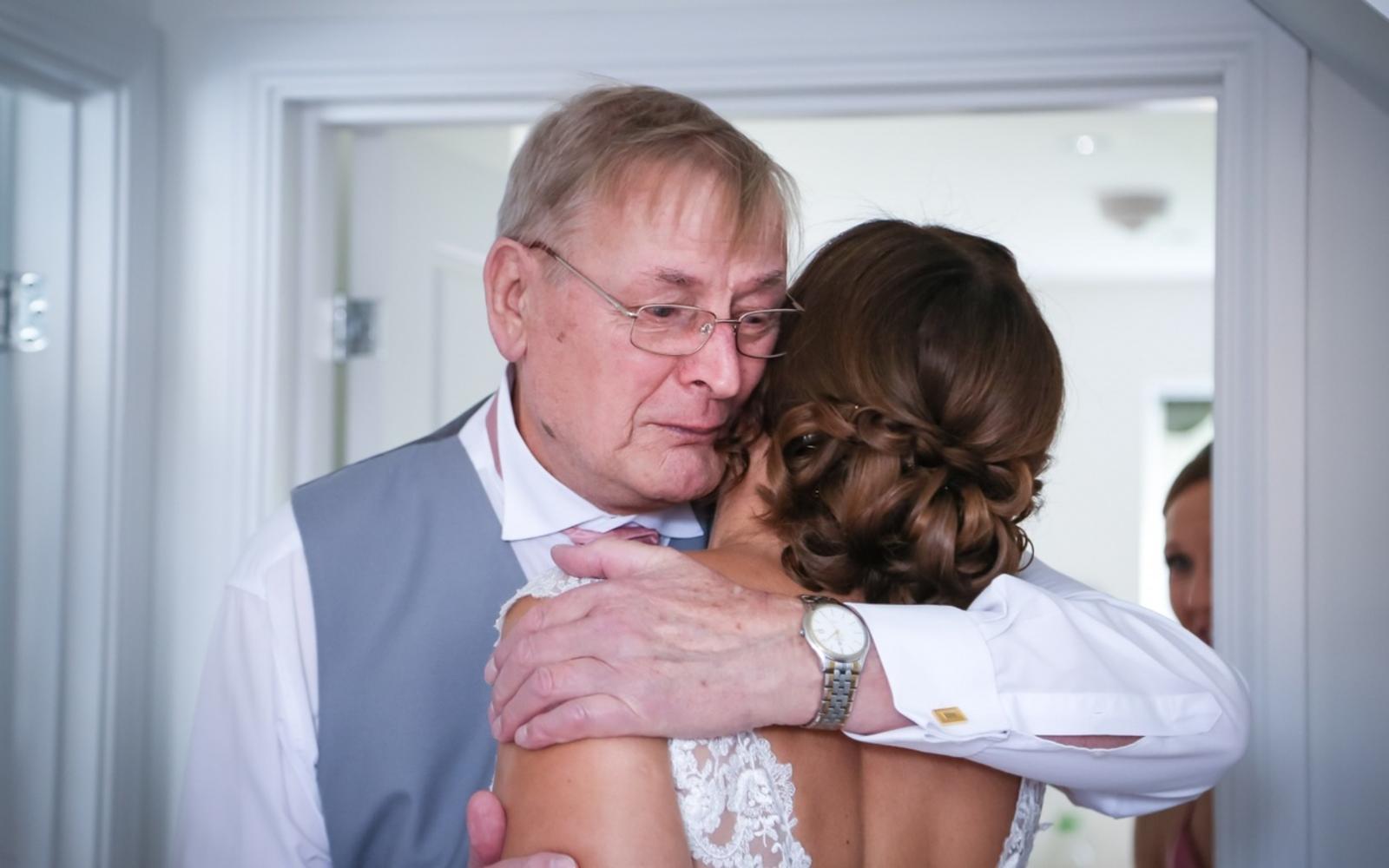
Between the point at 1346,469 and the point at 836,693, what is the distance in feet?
4.06

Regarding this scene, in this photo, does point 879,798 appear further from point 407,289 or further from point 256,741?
point 407,289

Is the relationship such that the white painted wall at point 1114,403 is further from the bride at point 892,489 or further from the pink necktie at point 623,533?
the bride at point 892,489

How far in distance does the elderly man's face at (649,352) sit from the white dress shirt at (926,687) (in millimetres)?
165

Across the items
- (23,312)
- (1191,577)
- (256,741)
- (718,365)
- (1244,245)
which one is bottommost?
(256,741)

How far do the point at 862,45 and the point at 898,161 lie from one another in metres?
3.29

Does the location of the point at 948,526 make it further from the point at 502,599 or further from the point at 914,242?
the point at 502,599

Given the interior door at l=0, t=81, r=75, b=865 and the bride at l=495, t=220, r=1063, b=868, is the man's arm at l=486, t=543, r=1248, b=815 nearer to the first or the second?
the bride at l=495, t=220, r=1063, b=868

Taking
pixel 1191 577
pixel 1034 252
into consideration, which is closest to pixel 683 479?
pixel 1191 577

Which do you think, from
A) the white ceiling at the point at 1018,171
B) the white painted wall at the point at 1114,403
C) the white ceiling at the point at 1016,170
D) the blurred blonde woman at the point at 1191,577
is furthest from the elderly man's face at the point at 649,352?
the white painted wall at the point at 1114,403

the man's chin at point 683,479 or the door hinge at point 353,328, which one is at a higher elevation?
the door hinge at point 353,328

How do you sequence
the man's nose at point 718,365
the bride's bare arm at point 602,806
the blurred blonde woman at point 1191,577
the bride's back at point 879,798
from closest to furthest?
the bride's bare arm at point 602,806
the bride's back at point 879,798
the man's nose at point 718,365
the blurred blonde woman at point 1191,577

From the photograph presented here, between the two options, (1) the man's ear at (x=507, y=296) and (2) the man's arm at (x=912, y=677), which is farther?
(1) the man's ear at (x=507, y=296)

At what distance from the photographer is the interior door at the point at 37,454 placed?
1993mm

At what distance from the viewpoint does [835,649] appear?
104 centimetres
